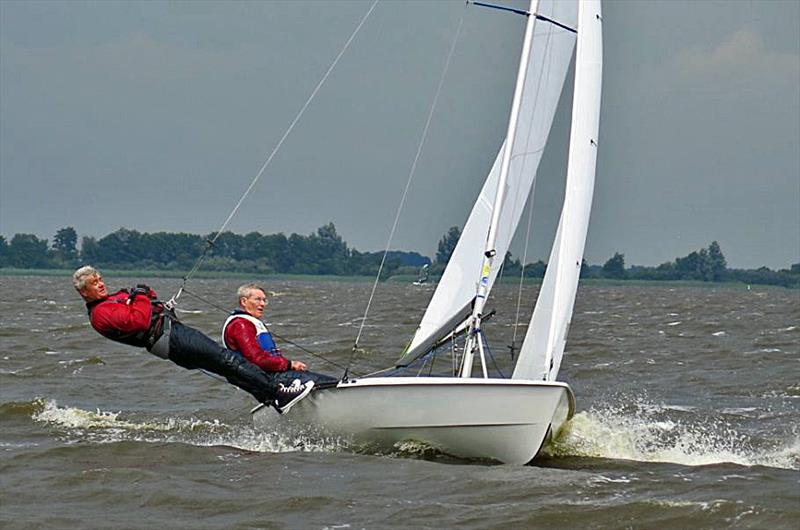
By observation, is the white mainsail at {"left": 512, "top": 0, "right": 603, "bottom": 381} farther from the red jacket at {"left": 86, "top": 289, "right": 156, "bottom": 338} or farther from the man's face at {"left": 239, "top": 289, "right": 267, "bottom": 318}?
the red jacket at {"left": 86, "top": 289, "right": 156, "bottom": 338}

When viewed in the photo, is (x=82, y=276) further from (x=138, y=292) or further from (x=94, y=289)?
(x=138, y=292)

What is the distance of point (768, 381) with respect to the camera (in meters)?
15.1

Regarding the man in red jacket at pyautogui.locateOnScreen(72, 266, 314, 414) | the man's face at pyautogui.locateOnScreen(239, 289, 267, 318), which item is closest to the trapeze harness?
the man in red jacket at pyautogui.locateOnScreen(72, 266, 314, 414)

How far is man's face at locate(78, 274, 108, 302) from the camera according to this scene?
866cm

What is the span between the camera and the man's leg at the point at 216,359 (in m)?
8.95

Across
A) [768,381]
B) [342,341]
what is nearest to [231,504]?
[768,381]

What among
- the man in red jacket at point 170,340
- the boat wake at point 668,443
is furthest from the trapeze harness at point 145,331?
the boat wake at point 668,443

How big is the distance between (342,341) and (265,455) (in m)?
11.0

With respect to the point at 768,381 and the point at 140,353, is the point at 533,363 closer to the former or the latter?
the point at 768,381

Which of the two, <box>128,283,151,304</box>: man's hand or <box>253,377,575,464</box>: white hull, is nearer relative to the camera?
<box>253,377,575,464</box>: white hull

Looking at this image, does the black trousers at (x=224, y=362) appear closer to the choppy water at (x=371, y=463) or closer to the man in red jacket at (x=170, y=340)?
the man in red jacket at (x=170, y=340)

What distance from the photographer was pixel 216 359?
895 centimetres

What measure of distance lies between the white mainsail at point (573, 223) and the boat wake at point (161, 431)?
1.52 meters

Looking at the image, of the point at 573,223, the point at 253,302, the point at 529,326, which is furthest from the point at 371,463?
the point at 573,223
